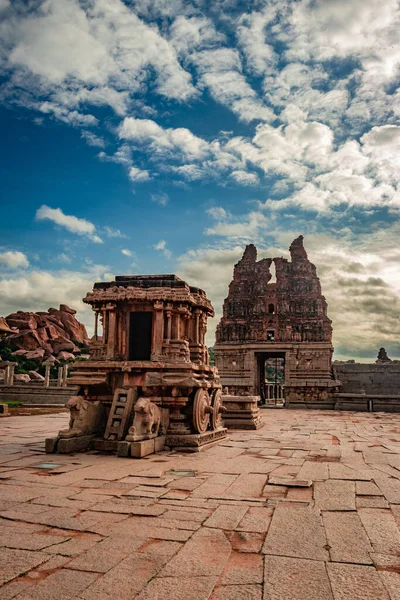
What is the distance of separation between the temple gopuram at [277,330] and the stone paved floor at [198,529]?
68.8 feet

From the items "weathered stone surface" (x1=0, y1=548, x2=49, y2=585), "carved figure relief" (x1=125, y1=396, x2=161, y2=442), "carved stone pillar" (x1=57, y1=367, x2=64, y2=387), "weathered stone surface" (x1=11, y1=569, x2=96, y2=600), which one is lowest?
"weathered stone surface" (x1=11, y1=569, x2=96, y2=600)

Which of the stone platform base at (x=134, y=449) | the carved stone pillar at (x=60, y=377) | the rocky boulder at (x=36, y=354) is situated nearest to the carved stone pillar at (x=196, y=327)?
the stone platform base at (x=134, y=449)

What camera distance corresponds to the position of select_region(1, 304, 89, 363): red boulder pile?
165ft

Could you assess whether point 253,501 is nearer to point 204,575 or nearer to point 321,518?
point 321,518

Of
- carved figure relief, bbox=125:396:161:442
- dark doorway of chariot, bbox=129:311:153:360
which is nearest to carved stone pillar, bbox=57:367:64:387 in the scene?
dark doorway of chariot, bbox=129:311:153:360

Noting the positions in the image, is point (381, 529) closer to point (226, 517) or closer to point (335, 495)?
point (335, 495)

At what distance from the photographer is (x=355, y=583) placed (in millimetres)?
2881

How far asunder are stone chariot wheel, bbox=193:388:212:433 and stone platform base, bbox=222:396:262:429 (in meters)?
3.09

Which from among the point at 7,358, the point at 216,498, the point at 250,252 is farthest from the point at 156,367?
the point at 7,358

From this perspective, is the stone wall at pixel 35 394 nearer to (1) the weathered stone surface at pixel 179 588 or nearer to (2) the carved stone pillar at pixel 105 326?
(2) the carved stone pillar at pixel 105 326

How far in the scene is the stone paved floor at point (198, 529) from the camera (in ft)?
9.32

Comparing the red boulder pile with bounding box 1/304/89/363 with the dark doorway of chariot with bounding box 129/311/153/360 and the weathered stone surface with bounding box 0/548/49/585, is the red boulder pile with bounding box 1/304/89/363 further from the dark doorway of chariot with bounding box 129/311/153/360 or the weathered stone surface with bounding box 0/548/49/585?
the weathered stone surface with bounding box 0/548/49/585

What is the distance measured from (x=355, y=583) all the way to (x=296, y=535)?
2.95 ft

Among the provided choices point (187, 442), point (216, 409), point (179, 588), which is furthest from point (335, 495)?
point (216, 409)
